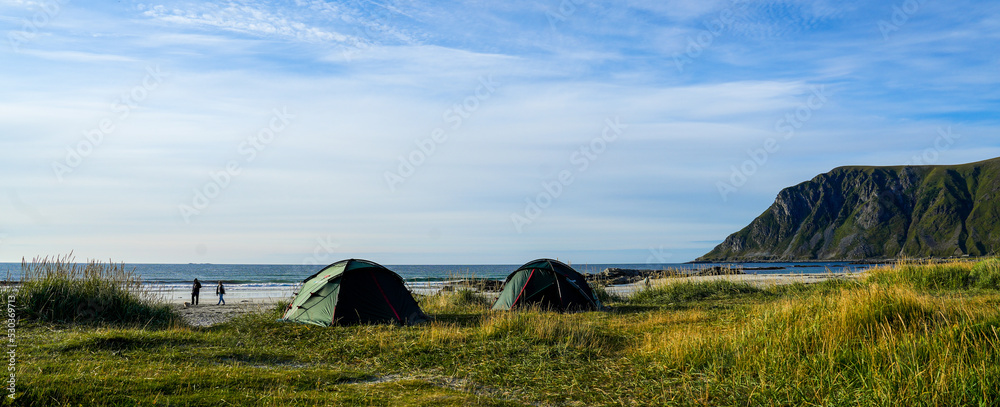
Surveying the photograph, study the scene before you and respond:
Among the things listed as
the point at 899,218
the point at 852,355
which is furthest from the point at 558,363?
the point at 899,218

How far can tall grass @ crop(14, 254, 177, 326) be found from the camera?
13.7 meters

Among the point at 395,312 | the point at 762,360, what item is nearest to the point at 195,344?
the point at 395,312

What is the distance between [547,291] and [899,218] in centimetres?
19044

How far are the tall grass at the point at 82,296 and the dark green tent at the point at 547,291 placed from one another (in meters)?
10.0

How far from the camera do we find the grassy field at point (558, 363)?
6199mm

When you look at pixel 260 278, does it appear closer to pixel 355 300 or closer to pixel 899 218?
pixel 355 300

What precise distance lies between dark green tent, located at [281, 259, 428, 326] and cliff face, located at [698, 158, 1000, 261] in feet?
547

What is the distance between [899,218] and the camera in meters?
166

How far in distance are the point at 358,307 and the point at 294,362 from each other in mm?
5248

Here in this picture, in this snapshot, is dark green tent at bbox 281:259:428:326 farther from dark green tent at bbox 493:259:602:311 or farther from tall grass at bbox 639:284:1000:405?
tall grass at bbox 639:284:1000:405

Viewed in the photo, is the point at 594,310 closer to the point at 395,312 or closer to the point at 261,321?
the point at 395,312

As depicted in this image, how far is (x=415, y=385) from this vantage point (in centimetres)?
758

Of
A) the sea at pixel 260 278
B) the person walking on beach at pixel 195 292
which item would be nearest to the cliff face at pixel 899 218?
the sea at pixel 260 278

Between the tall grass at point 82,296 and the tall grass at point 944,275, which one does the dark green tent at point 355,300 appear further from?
the tall grass at point 944,275
